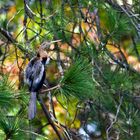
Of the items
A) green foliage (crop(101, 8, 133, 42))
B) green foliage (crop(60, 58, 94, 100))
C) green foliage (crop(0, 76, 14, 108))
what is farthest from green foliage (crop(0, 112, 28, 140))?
green foliage (crop(101, 8, 133, 42))

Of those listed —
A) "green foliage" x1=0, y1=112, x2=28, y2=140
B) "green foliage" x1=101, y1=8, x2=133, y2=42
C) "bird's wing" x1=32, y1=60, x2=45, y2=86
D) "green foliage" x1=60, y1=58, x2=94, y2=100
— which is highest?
"green foliage" x1=101, y1=8, x2=133, y2=42

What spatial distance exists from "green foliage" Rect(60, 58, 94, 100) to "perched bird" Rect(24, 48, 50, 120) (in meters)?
0.18

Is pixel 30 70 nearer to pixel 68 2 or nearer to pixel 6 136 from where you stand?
pixel 6 136

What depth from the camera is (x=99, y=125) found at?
3.96 m

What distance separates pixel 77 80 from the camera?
7.86 ft

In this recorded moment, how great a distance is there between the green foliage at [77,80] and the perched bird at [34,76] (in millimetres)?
176

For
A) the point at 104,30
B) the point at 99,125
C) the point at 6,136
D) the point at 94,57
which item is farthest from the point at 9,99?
the point at 99,125

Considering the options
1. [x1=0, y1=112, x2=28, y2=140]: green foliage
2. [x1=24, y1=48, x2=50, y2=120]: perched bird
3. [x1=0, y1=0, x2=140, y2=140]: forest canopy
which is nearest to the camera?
[x1=0, y1=112, x2=28, y2=140]: green foliage

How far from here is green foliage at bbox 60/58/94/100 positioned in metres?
2.37

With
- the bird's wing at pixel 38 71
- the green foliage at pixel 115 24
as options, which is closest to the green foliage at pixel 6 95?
the bird's wing at pixel 38 71

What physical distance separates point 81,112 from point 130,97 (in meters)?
0.62

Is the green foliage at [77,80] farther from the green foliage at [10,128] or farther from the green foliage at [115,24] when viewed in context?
the green foliage at [115,24]

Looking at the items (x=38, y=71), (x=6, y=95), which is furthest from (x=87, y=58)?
(x=6, y=95)

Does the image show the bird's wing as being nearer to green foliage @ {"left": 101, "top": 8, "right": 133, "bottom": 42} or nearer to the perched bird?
the perched bird
